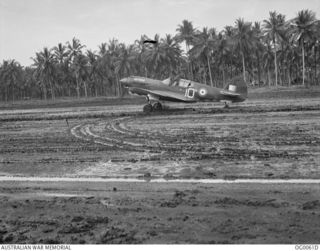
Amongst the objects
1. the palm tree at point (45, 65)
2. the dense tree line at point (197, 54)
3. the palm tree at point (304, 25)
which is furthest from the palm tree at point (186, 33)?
the palm tree at point (45, 65)

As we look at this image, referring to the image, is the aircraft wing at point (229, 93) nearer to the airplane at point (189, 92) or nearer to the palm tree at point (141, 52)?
the airplane at point (189, 92)

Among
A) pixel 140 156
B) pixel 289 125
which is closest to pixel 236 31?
pixel 289 125

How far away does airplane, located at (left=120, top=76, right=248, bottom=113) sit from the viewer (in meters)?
20.9

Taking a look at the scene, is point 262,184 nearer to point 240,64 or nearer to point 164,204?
point 164,204

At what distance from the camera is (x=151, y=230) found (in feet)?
16.7

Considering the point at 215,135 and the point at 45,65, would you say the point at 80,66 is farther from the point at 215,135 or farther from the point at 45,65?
the point at 215,135

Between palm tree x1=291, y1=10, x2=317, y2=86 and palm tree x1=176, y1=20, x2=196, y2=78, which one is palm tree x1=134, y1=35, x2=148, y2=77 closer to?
palm tree x1=176, y1=20, x2=196, y2=78

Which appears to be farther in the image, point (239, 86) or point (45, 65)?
point (45, 65)

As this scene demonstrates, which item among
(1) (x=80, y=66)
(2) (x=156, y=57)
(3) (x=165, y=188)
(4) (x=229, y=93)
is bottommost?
(3) (x=165, y=188)

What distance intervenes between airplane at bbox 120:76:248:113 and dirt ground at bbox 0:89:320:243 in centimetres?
628

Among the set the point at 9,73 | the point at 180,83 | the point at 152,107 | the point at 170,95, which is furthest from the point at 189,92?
the point at 9,73

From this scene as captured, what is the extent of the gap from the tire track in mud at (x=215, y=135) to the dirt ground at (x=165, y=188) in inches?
1.5

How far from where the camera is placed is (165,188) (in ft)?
23.6

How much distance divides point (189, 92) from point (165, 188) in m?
14.2
